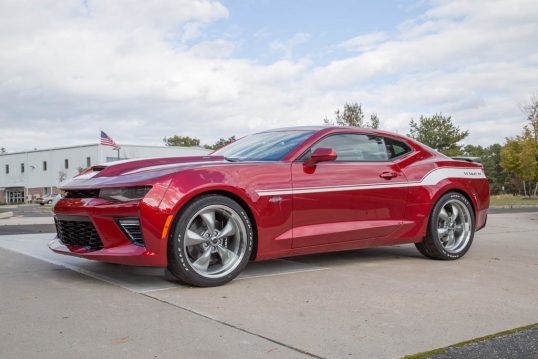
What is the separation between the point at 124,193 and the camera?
4.18 m

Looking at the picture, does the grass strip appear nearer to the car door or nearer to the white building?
the car door

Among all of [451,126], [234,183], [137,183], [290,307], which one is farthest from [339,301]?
[451,126]

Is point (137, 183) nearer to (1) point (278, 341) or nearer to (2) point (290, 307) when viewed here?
(2) point (290, 307)

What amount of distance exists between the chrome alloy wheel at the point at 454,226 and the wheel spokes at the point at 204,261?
272 centimetres

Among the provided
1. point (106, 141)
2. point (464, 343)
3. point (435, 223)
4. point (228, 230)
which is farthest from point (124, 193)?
point (106, 141)

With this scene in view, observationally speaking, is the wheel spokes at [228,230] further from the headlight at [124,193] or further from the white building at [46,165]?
the white building at [46,165]

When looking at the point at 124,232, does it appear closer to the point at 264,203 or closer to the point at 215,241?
the point at 215,241

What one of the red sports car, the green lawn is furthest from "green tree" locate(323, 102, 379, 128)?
the red sports car

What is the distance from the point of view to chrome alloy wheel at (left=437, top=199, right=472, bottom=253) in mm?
5938

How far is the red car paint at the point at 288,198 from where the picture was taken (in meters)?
4.12

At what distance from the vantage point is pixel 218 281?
14.1 feet

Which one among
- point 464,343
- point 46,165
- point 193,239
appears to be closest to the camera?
point 464,343

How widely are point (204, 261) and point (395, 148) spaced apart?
2.53 metres

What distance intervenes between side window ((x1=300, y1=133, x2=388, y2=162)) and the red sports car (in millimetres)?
13
